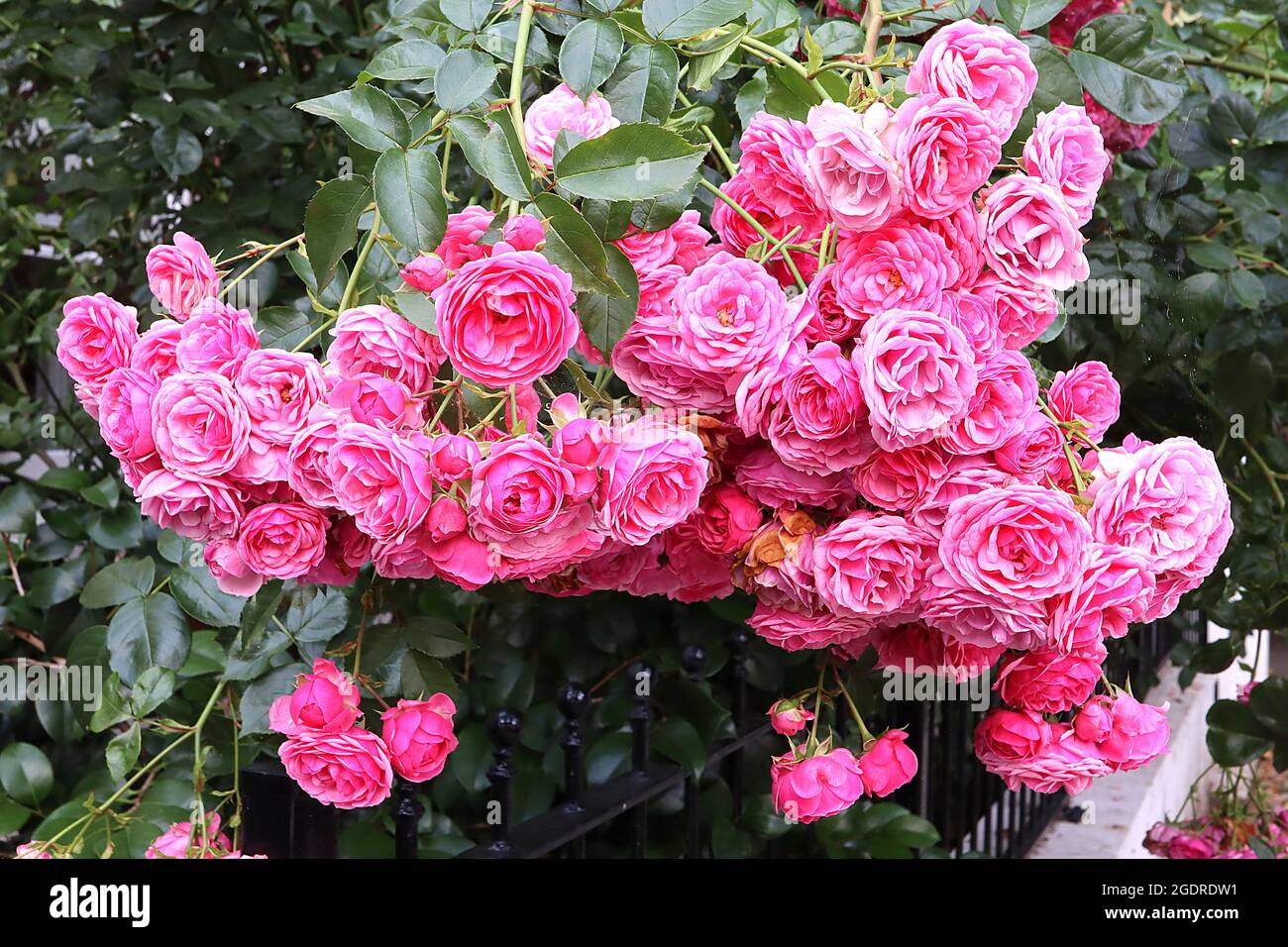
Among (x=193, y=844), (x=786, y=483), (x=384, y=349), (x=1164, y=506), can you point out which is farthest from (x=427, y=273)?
(x=193, y=844)

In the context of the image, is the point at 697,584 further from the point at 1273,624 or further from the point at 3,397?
the point at 3,397

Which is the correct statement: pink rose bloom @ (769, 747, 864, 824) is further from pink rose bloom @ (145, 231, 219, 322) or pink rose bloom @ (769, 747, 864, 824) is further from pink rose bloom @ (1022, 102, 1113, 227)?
pink rose bloom @ (145, 231, 219, 322)

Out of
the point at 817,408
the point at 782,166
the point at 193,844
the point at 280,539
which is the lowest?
the point at 193,844

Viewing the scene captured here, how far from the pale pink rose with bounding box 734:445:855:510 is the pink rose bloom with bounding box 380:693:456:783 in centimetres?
28

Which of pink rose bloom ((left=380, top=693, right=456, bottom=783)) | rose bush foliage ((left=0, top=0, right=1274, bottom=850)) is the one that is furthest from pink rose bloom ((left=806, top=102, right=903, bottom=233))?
pink rose bloom ((left=380, top=693, right=456, bottom=783))

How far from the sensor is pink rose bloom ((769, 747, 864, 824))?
83 cm

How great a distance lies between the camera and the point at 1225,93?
1.54m

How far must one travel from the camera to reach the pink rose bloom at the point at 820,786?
831 mm

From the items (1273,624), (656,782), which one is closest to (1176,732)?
(1273,624)

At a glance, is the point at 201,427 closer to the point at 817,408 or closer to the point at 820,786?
the point at 817,408

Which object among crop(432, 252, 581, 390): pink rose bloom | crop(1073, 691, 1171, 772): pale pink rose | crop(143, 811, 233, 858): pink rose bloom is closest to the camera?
crop(432, 252, 581, 390): pink rose bloom

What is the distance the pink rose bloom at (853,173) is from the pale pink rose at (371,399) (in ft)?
0.91

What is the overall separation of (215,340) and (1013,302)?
19.8 inches

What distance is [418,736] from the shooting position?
31.8 inches
